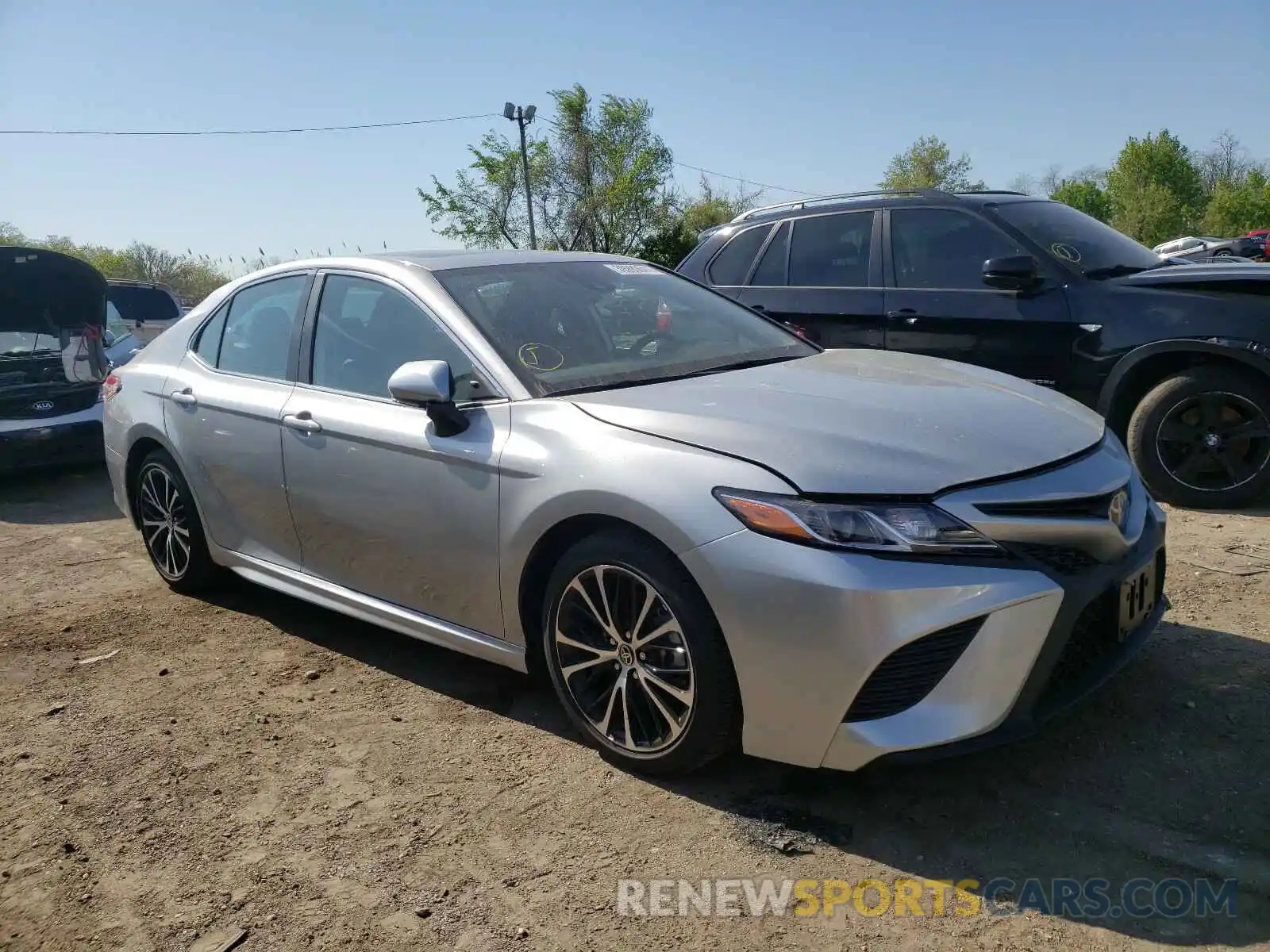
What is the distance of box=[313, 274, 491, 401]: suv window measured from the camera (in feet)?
11.8

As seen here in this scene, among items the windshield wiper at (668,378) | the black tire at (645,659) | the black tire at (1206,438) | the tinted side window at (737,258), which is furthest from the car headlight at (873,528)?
the tinted side window at (737,258)

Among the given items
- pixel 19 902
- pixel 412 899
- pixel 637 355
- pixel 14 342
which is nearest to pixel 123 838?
pixel 19 902

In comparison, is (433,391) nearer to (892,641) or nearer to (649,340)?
(649,340)

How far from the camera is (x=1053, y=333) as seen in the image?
5.90 m

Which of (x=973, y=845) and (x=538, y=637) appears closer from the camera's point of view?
(x=973, y=845)

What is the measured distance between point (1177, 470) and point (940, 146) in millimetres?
69256

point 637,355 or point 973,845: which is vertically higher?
point 637,355

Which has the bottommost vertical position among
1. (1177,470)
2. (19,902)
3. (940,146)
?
(19,902)

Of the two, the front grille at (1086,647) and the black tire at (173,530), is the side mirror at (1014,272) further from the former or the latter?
the black tire at (173,530)

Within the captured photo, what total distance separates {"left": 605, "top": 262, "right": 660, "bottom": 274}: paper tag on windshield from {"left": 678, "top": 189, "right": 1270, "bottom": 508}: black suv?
2342 millimetres

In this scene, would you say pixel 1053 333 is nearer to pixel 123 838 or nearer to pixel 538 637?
pixel 538 637

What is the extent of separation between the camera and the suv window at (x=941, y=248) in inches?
244

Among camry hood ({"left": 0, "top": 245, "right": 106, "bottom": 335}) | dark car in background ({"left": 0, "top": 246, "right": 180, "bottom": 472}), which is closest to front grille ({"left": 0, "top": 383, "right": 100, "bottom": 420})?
dark car in background ({"left": 0, "top": 246, "right": 180, "bottom": 472})

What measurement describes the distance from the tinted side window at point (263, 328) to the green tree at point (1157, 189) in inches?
2660
